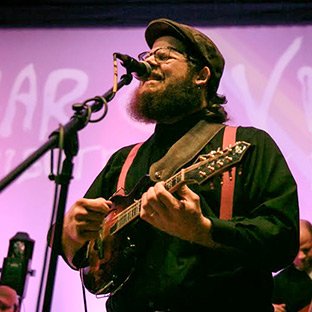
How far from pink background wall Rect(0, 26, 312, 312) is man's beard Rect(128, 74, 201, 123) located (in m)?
1.17

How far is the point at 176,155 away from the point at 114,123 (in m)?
1.56

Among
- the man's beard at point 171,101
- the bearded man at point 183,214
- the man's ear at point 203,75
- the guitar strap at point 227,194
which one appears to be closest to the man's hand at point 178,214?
the bearded man at point 183,214

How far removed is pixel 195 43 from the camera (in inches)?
90.0

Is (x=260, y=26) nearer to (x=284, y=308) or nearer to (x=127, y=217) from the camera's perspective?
(x=284, y=308)

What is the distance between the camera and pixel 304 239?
3.54 m

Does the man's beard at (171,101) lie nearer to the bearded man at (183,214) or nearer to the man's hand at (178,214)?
the bearded man at (183,214)

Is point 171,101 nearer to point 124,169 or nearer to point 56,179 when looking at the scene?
point 124,169

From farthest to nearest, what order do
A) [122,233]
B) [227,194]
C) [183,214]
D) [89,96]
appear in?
[89,96], [122,233], [227,194], [183,214]

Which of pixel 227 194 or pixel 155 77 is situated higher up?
pixel 155 77

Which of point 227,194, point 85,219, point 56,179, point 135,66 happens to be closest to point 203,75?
point 135,66

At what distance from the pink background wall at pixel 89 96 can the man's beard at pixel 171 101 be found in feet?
3.85

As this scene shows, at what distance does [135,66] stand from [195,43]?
1.06 feet

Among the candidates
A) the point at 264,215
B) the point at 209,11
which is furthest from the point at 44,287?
the point at 209,11

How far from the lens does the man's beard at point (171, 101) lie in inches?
88.0
